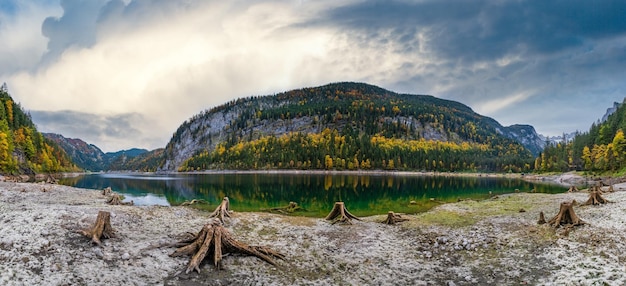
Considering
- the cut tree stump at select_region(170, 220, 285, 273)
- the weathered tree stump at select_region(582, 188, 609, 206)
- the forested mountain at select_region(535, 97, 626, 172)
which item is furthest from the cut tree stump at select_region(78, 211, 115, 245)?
the forested mountain at select_region(535, 97, 626, 172)

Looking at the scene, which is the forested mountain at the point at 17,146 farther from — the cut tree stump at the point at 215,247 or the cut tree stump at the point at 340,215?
the cut tree stump at the point at 215,247

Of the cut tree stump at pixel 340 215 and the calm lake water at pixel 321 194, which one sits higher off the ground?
the cut tree stump at pixel 340 215

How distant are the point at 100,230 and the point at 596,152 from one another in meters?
147

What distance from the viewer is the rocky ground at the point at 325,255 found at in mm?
13617

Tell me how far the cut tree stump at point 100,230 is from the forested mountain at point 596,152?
121 m

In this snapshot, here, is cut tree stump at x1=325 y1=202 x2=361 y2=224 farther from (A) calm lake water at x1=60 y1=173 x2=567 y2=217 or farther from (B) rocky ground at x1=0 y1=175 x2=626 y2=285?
(A) calm lake water at x1=60 y1=173 x2=567 y2=217

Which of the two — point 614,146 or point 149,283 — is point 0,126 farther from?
point 614,146

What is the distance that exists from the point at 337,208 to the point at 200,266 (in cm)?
1508

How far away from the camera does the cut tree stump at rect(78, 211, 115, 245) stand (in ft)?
52.1

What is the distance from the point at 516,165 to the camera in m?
200

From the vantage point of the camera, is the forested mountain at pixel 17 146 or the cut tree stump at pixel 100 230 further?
the forested mountain at pixel 17 146

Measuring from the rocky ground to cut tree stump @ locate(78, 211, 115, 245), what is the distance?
1.11ft

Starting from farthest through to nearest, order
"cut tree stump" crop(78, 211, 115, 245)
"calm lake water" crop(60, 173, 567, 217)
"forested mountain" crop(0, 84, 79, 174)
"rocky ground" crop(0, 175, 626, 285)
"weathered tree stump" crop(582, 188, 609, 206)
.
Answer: "forested mountain" crop(0, 84, 79, 174) < "calm lake water" crop(60, 173, 567, 217) < "weathered tree stump" crop(582, 188, 609, 206) < "cut tree stump" crop(78, 211, 115, 245) < "rocky ground" crop(0, 175, 626, 285)

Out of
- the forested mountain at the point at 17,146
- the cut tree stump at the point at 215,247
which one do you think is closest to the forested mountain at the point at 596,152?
the cut tree stump at the point at 215,247
